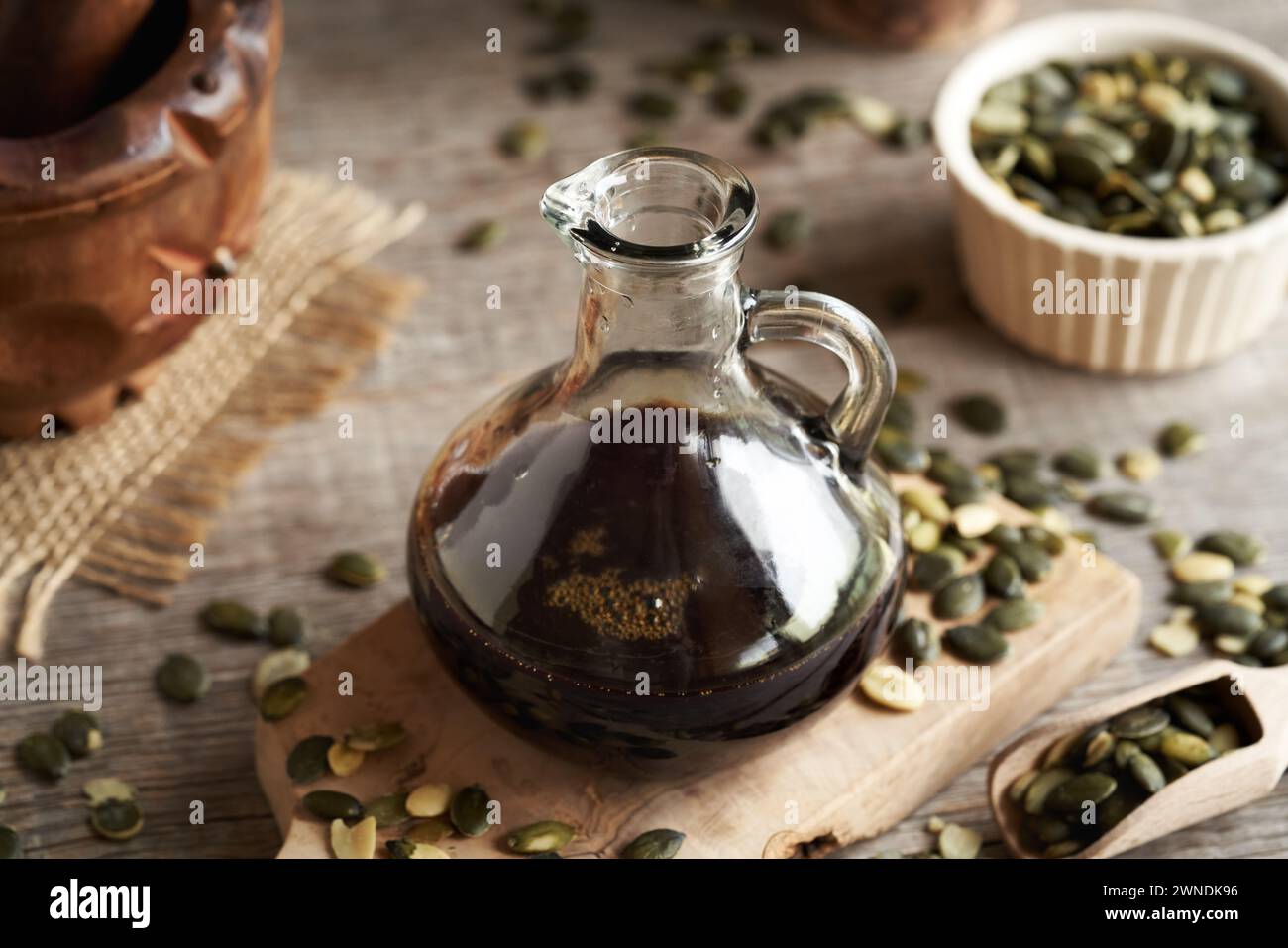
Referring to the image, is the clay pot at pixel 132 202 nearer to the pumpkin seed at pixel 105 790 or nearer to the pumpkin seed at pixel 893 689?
the pumpkin seed at pixel 105 790

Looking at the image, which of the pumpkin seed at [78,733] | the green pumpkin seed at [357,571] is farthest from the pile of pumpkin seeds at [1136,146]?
the pumpkin seed at [78,733]

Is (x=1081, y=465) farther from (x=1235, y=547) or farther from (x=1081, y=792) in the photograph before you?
(x=1081, y=792)

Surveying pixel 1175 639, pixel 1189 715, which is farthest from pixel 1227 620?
pixel 1189 715

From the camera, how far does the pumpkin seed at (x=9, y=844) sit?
882 mm

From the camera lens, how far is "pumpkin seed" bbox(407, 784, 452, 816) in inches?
33.1

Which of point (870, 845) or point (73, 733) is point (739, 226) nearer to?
point (870, 845)

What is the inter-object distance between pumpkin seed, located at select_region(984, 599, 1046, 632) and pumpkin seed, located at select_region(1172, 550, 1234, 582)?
0.16 m

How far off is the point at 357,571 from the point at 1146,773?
544 mm

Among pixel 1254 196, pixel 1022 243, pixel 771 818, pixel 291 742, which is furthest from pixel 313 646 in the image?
pixel 1254 196

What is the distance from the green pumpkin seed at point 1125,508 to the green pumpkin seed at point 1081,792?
11.0 inches

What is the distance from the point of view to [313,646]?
1028 mm

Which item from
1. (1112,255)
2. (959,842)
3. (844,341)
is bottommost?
(959,842)

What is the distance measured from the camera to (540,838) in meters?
0.83

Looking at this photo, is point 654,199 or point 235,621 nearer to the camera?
point 654,199
